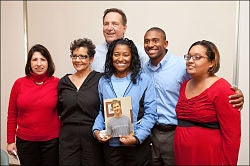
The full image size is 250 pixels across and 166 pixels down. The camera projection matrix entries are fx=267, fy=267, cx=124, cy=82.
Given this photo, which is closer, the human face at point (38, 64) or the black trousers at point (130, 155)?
the black trousers at point (130, 155)

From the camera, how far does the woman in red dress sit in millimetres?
1654

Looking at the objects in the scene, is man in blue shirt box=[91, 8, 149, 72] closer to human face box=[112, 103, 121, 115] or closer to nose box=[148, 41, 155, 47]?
nose box=[148, 41, 155, 47]

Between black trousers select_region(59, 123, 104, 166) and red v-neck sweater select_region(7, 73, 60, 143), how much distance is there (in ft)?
Result: 0.80

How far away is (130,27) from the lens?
3.17m

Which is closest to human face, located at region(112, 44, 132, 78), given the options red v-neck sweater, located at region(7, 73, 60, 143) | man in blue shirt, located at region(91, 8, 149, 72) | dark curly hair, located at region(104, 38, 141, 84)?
dark curly hair, located at region(104, 38, 141, 84)

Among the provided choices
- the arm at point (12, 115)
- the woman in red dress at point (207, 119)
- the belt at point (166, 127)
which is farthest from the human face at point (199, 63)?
the arm at point (12, 115)

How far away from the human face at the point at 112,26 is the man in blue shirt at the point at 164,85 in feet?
1.38

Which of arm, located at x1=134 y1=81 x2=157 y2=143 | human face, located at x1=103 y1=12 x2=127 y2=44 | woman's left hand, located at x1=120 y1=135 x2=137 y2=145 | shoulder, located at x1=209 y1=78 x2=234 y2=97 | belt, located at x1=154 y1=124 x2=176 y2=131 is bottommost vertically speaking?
woman's left hand, located at x1=120 y1=135 x2=137 y2=145

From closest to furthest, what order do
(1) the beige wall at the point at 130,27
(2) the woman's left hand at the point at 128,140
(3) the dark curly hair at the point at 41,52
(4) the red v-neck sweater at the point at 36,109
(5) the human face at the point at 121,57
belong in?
(2) the woman's left hand at the point at 128,140 → (5) the human face at the point at 121,57 → (4) the red v-neck sweater at the point at 36,109 → (3) the dark curly hair at the point at 41,52 → (1) the beige wall at the point at 130,27

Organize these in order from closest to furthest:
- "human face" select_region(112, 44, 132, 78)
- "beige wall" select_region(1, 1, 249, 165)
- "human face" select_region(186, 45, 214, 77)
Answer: "human face" select_region(186, 45, 214, 77) < "human face" select_region(112, 44, 132, 78) < "beige wall" select_region(1, 1, 249, 165)

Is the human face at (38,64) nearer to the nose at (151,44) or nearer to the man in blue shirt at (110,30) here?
the man in blue shirt at (110,30)

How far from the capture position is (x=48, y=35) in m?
3.49

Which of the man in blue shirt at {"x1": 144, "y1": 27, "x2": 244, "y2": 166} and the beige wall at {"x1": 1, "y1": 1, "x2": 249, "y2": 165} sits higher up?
the beige wall at {"x1": 1, "y1": 1, "x2": 249, "y2": 165}

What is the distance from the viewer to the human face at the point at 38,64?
2.33 metres
